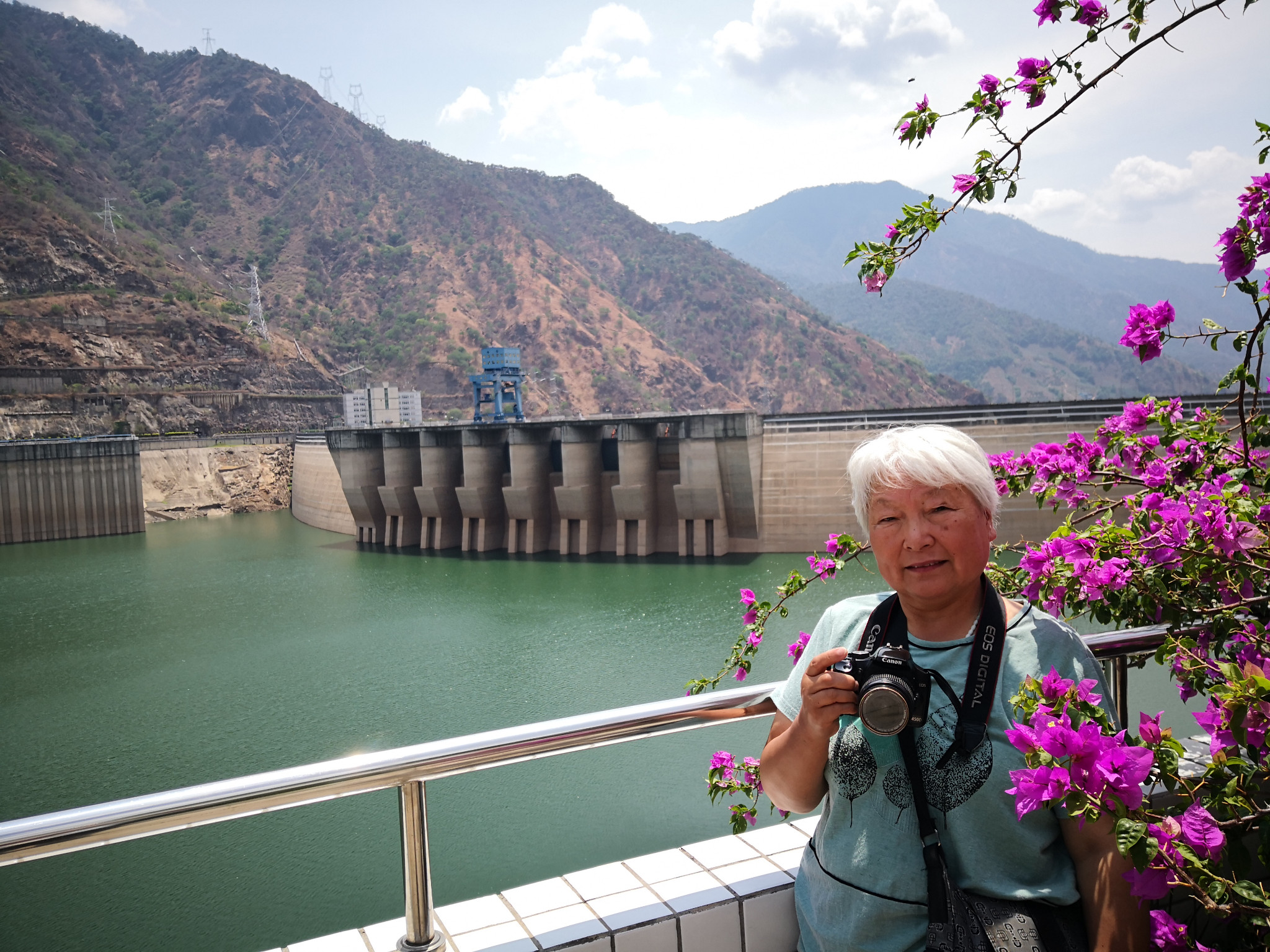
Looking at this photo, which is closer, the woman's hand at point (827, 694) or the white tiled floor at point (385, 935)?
the woman's hand at point (827, 694)

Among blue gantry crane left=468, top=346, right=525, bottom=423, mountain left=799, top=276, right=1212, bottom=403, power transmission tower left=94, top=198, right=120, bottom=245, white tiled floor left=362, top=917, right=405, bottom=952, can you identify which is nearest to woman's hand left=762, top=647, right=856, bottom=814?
white tiled floor left=362, top=917, right=405, bottom=952

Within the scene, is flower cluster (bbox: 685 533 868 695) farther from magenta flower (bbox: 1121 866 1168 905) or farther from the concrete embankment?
the concrete embankment

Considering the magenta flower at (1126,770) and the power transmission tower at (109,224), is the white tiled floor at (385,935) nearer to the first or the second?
the magenta flower at (1126,770)

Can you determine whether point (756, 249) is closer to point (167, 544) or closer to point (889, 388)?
point (889, 388)

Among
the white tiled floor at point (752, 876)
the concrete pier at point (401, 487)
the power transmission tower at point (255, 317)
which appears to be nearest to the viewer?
the white tiled floor at point (752, 876)

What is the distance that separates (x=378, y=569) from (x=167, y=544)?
8455mm

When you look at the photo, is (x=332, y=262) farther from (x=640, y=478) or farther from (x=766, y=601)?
(x=766, y=601)

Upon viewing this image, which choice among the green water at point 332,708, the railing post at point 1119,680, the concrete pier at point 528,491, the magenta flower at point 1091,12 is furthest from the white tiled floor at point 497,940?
the concrete pier at point 528,491

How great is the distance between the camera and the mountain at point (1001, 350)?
10212 cm

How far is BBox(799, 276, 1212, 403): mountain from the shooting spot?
102125 mm

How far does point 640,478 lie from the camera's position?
19.2 m

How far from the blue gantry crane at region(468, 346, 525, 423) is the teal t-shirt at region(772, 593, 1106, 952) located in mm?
27945

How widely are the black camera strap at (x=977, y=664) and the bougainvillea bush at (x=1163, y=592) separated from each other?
0.17 feet

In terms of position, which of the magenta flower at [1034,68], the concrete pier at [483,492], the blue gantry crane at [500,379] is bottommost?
the concrete pier at [483,492]
